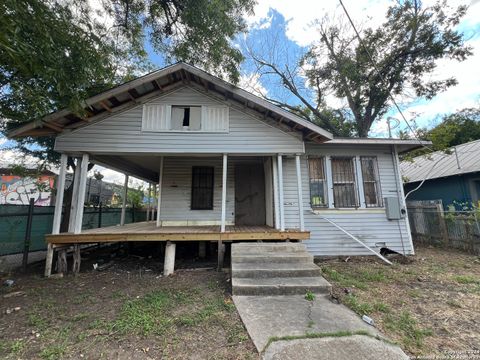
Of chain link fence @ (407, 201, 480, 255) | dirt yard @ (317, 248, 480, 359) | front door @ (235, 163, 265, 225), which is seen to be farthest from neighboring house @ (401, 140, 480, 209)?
front door @ (235, 163, 265, 225)

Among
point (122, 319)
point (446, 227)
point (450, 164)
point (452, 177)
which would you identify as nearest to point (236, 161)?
point (122, 319)

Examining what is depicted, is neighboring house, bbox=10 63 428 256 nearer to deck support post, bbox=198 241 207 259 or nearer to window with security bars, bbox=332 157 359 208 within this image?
window with security bars, bbox=332 157 359 208

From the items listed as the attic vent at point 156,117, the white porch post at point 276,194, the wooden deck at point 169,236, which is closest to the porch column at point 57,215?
the wooden deck at point 169,236

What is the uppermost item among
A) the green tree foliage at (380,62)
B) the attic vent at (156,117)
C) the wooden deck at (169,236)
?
the green tree foliage at (380,62)

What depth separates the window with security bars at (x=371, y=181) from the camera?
6.77m

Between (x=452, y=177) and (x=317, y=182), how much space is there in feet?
31.7

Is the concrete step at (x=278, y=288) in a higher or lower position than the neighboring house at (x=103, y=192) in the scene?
lower

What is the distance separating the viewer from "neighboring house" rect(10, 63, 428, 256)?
5.52 meters

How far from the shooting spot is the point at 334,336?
2.51 meters

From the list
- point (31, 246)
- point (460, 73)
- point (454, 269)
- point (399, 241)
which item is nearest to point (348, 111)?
point (460, 73)

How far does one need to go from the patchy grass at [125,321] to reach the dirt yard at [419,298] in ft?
6.42

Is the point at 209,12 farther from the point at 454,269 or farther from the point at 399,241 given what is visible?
the point at 454,269

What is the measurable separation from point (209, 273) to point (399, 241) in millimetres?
5730

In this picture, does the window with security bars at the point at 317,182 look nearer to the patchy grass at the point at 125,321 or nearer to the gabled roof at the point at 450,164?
the patchy grass at the point at 125,321
